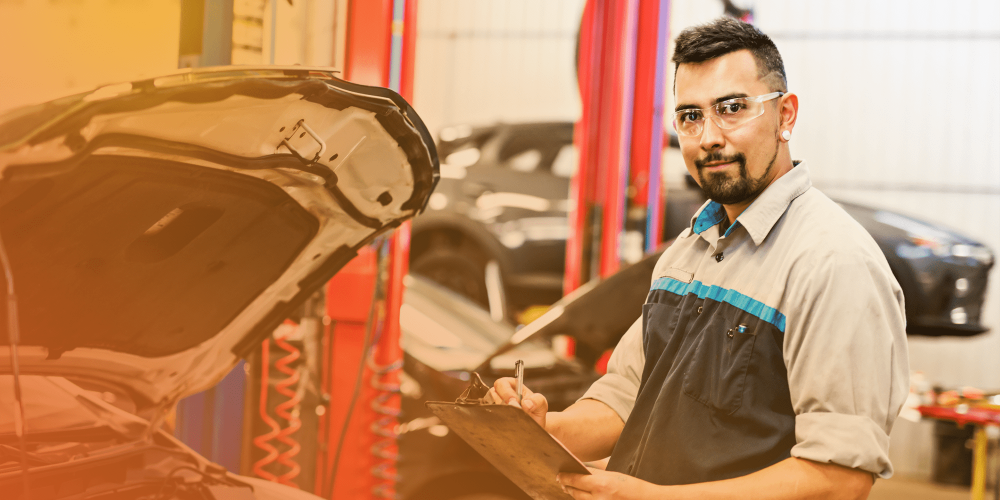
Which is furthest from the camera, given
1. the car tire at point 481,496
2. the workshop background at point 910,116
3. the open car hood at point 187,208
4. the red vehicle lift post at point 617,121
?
the workshop background at point 910,116

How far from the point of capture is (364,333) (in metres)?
2.26

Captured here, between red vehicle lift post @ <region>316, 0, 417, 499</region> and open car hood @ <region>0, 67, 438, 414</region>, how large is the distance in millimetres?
729

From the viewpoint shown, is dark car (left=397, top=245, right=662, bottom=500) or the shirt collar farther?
dark car (left=397, top=245, right=662, bottom=500)

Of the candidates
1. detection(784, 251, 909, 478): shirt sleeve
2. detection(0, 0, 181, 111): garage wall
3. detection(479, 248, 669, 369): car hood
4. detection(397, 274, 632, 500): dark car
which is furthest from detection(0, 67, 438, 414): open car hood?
detection(479, 248, 669, 369): car hood

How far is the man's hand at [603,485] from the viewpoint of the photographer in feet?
3.55

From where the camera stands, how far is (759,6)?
557 cm

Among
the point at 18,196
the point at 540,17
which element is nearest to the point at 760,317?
the point at 18,196

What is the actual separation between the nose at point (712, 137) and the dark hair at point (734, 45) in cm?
11

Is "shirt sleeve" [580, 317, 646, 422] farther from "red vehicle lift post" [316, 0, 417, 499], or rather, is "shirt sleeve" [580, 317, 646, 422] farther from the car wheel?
the car wheel

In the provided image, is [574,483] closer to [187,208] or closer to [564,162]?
[187,208]

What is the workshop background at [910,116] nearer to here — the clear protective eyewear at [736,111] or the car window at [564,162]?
the car window at [564,162]

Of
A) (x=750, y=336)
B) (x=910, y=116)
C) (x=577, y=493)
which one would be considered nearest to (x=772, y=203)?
(x=750, y=336)

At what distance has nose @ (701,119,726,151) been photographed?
1.22 meters

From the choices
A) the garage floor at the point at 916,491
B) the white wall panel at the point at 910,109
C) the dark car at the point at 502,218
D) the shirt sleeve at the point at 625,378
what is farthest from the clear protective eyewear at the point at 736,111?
the white wall panel at the point at 910,109
